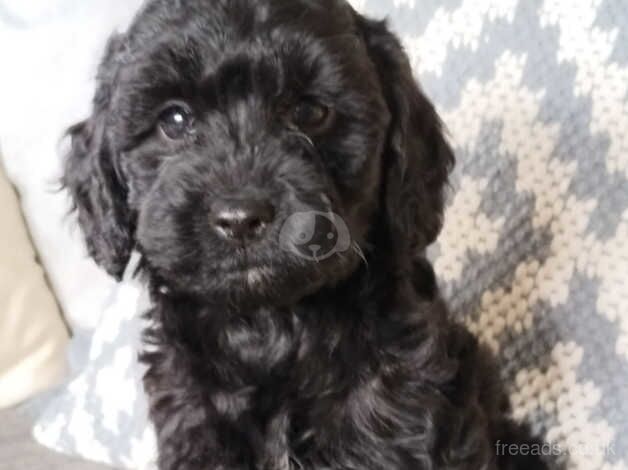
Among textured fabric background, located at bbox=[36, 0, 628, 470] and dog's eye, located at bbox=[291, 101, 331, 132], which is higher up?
dog's eye, located at bbox=[291, 101, 331, 132]

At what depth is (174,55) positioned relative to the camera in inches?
49.8

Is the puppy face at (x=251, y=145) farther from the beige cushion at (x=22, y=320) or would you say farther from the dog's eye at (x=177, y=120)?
the beige cushion at (x=22, y=320)

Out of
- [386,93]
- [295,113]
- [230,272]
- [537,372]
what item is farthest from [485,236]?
A: [230,272]

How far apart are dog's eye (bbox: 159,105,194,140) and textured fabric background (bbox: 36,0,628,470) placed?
2.24 feet

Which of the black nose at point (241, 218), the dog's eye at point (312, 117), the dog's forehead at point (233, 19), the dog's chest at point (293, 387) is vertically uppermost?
the dog's forehead at point (233, 19)

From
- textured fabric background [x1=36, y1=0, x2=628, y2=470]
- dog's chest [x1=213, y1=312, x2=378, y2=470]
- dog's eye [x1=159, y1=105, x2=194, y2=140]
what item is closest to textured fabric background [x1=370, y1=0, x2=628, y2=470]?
textured fabric background [x1=36, y1=0, x2=628, y2=470]

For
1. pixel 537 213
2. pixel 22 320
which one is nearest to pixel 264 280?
pixel 537 213

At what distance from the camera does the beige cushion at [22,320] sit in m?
2.20

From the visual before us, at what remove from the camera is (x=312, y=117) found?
1.31 m

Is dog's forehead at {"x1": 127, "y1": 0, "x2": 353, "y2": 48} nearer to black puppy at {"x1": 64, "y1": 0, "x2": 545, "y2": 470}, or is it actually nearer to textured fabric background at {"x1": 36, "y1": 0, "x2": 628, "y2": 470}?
black puppy at {"x1": 64, "y1": 0, "x2": 545, "y2": 470}

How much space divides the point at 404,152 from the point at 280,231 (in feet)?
0.96

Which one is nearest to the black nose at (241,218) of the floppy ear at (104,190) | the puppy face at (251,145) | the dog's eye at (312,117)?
the puppy face at (251,145)

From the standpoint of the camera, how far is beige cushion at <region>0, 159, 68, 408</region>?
2197mm

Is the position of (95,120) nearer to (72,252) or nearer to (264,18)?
(264,18)
